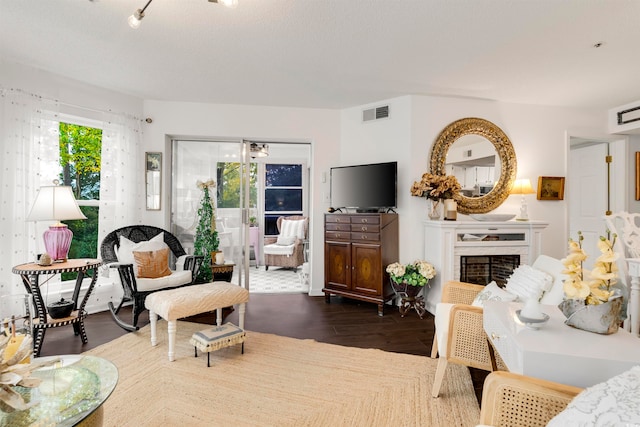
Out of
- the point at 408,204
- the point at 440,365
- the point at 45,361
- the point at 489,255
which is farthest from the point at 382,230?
the point at 45,361

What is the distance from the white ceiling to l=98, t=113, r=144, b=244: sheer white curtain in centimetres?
43

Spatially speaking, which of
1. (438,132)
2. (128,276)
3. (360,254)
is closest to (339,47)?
(438,132)

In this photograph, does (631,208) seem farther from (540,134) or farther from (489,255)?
(489,255)

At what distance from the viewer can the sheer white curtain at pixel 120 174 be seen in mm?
3832

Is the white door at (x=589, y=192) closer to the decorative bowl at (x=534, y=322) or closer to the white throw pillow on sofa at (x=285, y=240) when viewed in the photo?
the decorative bowl at (x=534, y=322)

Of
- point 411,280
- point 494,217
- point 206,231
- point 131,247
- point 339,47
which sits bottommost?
point 411,280

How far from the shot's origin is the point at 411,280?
3.59 metres

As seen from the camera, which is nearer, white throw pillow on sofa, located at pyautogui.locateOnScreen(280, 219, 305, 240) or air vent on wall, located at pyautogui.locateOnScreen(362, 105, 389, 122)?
air vent on wall, located at pyautogui.locateOnScreen(362, 105, 389, 122)

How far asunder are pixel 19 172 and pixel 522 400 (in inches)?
164

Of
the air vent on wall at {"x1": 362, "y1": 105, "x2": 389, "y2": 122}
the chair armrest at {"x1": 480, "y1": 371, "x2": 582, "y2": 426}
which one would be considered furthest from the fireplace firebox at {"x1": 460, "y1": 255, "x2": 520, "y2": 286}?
the chair armrest at {"x1": 480, "y1": 371, "x2": 582, "y2": 426}

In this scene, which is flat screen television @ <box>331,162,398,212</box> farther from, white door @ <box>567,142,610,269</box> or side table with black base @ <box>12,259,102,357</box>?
white door @ <box>567,142,610,269</box>

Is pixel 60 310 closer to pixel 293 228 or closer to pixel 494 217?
pixel 293 228

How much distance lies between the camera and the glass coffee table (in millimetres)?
1234

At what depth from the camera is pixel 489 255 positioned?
11.9 ft
